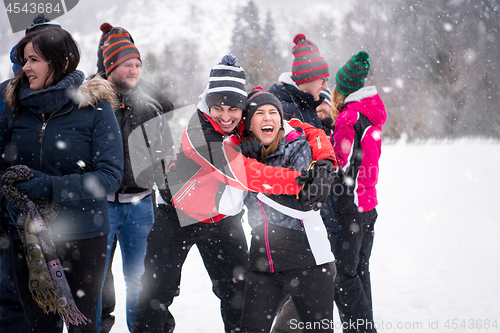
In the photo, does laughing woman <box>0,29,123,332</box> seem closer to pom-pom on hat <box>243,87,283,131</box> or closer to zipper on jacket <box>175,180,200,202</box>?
zipper on jacket <box>175,180,200,202</box>

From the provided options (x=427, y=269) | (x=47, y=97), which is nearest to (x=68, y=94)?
(x=47, y=97)

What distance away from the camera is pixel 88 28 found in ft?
252

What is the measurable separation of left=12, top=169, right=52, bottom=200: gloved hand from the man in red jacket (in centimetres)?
82

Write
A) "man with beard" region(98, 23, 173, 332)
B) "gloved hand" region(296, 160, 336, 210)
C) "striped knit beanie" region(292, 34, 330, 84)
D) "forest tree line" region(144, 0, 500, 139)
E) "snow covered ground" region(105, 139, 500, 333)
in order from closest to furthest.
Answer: "gloved hand" region(296, 160, 336, 210), "man with beard" region(98, 23, 173, 332), "striped knit beanie" region(292, 34, 330, 84), "snow covered ground" region(105, 139, 500, 333), "forest tree line" region(144, 0, 500, 139)

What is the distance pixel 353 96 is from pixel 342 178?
0.70 m

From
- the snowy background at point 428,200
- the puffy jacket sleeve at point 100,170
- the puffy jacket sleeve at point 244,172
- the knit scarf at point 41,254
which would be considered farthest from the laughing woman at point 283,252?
the snowy background at point 428,200

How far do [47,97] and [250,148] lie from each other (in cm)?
113

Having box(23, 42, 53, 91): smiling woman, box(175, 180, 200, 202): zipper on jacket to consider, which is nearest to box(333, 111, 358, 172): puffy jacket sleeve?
box(175, 180, 200, 202): zipper on jacket

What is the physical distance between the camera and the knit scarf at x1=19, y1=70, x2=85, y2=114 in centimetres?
212

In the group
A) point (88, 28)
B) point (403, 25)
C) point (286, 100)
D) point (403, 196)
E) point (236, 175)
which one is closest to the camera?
point (236, 175)

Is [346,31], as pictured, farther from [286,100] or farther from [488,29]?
[286,100]

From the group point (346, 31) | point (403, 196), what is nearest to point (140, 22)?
point (346, 31)

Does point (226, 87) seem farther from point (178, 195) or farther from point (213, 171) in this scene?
point (178, 195)

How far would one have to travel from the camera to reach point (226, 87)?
2.53m
